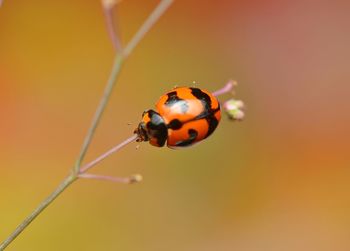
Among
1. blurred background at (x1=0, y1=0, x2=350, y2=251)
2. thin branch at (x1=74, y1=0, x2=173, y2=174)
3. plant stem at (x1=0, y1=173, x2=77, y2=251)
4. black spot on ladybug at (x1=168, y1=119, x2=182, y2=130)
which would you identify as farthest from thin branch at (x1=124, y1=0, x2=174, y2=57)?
blurred background at (x1=0, y1=0, x2=350, y2=251)

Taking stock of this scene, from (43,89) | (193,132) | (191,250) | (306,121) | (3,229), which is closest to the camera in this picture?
(193,132)

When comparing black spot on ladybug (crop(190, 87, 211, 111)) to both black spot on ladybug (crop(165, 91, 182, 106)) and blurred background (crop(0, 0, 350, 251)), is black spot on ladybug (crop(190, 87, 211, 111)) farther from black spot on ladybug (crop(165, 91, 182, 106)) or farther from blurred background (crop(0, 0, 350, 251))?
blurred background (crop(0, 0, 350, 251))

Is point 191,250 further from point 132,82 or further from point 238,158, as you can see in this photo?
point 132,82

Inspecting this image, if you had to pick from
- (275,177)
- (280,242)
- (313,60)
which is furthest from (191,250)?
(313,60)

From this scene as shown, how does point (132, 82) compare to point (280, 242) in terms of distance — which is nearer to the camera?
point (280, 242)

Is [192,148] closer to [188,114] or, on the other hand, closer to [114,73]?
[188,114]

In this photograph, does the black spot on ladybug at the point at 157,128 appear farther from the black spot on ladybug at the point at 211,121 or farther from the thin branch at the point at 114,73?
the thin branch at the point at 114,73
